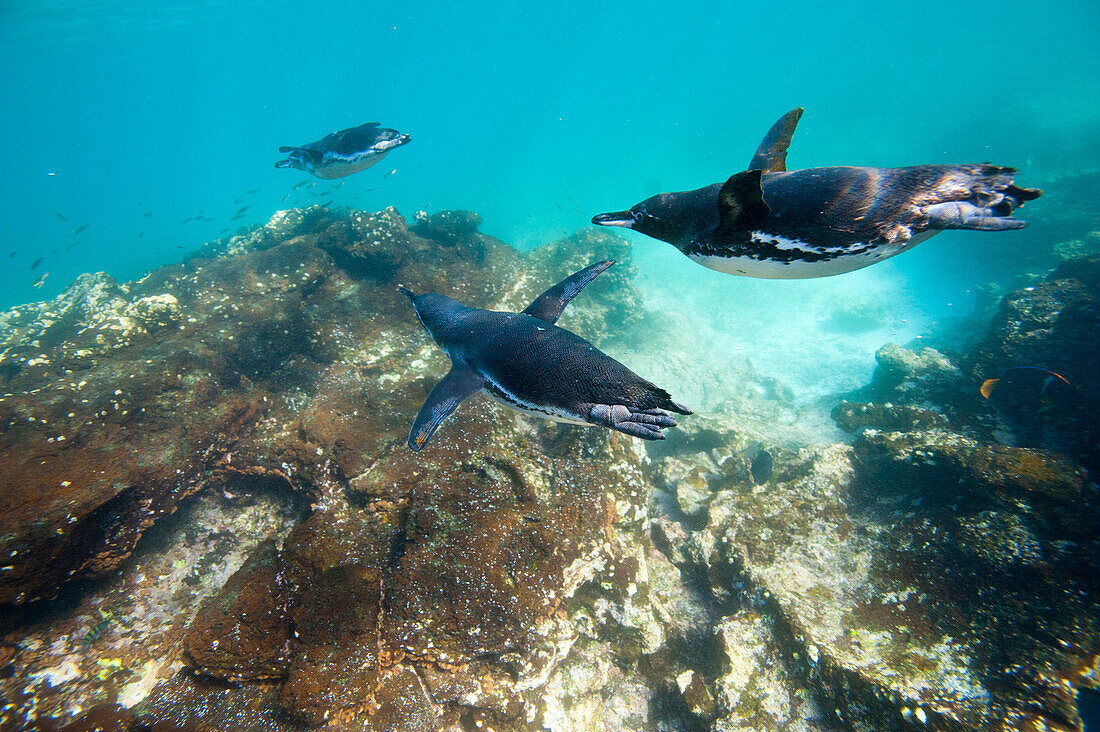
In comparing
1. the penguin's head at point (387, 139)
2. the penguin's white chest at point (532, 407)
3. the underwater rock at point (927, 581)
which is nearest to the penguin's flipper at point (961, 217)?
the penguin's white chest at point (532, 407)

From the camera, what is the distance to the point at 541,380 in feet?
6.55

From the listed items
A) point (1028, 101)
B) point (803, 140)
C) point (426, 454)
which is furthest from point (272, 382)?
point (803, 140)

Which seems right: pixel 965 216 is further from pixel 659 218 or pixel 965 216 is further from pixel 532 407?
pixel 532 407

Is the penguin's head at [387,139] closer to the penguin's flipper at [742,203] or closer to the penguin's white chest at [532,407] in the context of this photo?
the penguin's white chest at [532,407]

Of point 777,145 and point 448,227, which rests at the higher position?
point 448,227

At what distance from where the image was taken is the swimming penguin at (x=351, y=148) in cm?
532

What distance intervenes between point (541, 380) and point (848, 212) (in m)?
1.58

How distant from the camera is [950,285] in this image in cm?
2078

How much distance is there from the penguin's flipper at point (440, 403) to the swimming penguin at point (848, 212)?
1.62 meters

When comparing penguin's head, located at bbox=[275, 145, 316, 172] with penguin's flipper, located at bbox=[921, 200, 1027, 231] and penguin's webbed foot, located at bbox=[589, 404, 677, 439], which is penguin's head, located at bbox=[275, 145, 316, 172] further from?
penguin's flipper, located at bbox=[921, 200, 1027, 231]

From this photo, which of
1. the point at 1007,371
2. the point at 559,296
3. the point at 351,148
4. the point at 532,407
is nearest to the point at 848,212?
the point at 532,407

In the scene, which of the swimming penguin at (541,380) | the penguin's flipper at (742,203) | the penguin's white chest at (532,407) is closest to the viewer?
the penguin's flipper at (742,203)

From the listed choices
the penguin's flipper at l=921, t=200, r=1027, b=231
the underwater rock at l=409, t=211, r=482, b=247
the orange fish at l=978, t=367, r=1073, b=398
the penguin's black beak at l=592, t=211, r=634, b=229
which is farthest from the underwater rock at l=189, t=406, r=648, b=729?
the orange fish at l=978, t=367, r=1073, b=398

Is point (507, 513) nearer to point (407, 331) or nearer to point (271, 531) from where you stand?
point (271, 531)
